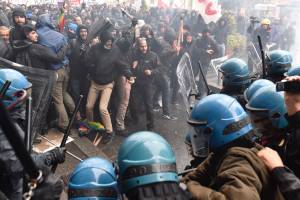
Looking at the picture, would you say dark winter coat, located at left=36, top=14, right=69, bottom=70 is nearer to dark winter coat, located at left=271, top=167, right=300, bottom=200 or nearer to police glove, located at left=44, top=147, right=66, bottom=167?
police glove, located at left=44, top=147, right=66, bottom=167

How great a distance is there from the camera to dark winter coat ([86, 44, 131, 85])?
6871 millimetres

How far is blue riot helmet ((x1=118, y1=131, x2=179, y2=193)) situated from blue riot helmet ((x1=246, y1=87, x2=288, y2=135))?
127cm

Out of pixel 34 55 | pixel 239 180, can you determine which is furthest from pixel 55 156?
pixel 34 55

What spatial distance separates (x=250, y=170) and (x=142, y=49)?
5937 mm

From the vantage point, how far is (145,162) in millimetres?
1782

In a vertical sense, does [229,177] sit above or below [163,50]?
above

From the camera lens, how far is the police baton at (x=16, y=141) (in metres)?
1.23

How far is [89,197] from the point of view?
2.06 metres

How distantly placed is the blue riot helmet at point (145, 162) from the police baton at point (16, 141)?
0.42m

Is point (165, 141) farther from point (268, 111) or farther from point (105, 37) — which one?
point (105, 37)

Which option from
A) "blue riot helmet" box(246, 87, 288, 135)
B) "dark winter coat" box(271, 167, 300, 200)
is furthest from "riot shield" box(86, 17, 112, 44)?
"dark winter coat" box(271, 167, 300, 200)

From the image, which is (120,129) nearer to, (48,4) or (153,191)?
(153,191)

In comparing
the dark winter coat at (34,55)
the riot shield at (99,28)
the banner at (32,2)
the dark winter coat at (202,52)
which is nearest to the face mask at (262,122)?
the dark winter coat at (34,55)

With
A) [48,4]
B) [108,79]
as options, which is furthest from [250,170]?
[48,4]
